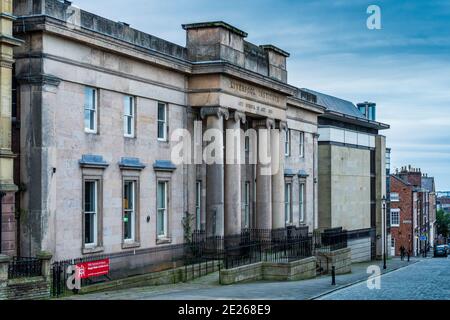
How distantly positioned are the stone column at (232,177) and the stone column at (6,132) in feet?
47.3

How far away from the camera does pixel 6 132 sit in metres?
23.1

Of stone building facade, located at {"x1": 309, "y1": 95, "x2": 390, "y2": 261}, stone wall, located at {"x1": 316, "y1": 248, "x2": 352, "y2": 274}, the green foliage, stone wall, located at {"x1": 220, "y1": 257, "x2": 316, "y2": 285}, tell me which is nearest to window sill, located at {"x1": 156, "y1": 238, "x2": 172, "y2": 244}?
the green foliage

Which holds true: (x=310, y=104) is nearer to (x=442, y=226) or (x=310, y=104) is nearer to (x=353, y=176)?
(x=353, y=176)

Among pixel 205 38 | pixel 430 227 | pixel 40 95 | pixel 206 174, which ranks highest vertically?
pixel 205 38

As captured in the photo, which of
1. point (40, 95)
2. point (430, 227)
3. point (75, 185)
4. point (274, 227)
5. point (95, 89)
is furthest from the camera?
point (430, 227)

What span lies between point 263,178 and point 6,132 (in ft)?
64.8

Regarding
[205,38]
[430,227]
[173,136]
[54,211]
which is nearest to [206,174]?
[173,136]

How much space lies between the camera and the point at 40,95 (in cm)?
2472

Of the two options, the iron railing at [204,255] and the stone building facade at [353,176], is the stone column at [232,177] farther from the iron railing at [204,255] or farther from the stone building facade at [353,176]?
the stone building facade at [353,176]

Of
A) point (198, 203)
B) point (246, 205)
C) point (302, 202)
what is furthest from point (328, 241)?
point (198, 203)

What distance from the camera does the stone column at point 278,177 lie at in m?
41.5

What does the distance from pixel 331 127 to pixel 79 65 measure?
112ft

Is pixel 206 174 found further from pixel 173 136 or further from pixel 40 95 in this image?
pixel 40 95
